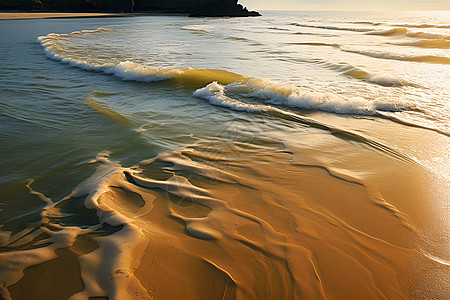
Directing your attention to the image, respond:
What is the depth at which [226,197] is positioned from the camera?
2555 millimetres

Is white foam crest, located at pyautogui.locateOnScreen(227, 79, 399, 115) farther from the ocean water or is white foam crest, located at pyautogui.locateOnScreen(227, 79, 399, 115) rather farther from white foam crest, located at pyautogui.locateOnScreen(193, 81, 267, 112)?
white foam crest, located at pyautogui.locateOnScreen(193, 81, 267, 112)

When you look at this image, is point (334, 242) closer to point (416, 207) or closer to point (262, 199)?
point (262, 199)

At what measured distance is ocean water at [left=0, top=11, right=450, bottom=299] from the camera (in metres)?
1.74

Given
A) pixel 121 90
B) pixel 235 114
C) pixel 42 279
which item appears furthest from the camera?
pixel 121 90

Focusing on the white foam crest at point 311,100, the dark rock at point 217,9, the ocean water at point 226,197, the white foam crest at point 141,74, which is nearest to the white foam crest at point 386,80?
the ocean water at point 226,197

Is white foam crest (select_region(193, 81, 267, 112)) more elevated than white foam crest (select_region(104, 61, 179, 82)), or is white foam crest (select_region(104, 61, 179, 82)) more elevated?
white foam crest (select_region(193, 81, 267, 112))

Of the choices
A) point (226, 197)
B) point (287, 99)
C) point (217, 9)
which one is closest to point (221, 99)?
point (287, 99)

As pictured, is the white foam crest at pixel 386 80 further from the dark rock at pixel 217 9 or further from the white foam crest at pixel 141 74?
the dark rock at pixel 217 9

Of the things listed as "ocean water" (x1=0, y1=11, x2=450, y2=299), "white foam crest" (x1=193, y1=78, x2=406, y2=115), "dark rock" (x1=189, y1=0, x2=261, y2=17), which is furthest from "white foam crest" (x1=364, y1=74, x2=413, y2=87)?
"dark rock" (x1=189, y1=0, x2=261, y2=17)

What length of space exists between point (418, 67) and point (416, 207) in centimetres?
894

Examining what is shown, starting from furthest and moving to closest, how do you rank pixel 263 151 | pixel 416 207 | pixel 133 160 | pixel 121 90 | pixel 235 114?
pixel 121 90
pixel 235 114
pixel 263 151
pixel 133 160
pixel 416 207

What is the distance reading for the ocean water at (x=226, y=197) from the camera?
174 centimetres

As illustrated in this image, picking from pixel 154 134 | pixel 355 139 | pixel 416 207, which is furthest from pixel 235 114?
pixel 416 207

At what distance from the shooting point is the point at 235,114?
5.04m
